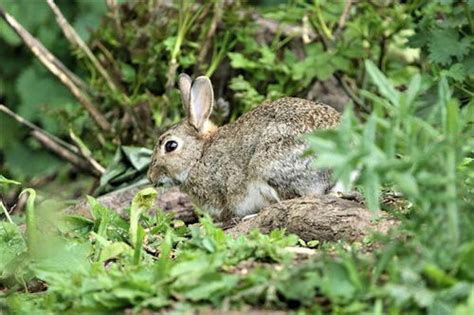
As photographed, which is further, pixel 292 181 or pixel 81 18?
pixel 81 18

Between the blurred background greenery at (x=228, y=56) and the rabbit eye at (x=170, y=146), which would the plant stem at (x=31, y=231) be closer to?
the rabbit eye at (x=170, y=146)

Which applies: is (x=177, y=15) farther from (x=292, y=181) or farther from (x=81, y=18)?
(x=292, y=181)

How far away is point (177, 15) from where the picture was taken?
913cm

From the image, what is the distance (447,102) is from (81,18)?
6.19 meters

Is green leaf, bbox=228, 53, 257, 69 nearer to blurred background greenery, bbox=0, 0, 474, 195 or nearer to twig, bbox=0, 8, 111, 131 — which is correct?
blurred background greenery, bbox=0, 0, 474, 195

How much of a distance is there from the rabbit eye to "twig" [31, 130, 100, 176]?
4.95 feet

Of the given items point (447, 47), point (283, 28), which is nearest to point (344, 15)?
point (283, 28)

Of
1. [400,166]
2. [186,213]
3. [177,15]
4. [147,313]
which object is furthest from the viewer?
[177,15]

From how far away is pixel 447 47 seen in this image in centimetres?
780

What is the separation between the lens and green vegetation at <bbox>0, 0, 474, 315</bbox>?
4047 mm

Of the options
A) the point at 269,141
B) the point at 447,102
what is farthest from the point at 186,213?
the point at 447,102

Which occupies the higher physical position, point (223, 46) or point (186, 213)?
point (223, 46)

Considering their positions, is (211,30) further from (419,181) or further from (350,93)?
(419,181)

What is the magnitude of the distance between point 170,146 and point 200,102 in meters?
0.34
